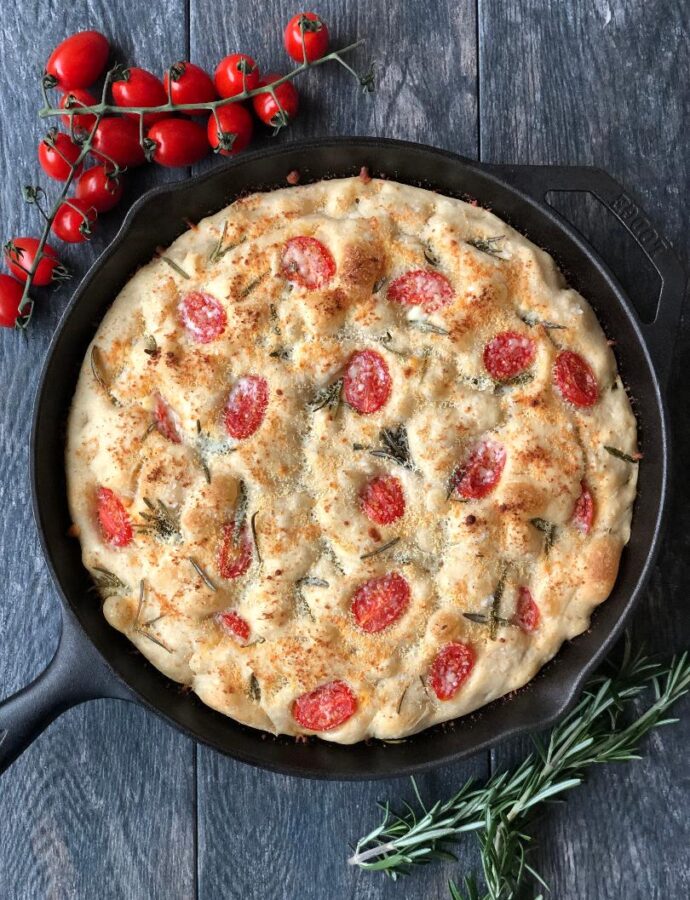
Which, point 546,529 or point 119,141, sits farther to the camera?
point 119,141

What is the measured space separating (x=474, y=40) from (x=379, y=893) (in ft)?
9.70

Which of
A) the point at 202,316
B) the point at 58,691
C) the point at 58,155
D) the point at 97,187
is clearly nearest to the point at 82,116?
the point at 58,155

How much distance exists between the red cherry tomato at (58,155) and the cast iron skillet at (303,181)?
0.43m

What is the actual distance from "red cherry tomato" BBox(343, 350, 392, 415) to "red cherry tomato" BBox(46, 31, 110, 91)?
4.41 feet

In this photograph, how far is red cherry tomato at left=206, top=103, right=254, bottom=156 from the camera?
2.77 metres

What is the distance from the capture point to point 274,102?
2789 mm

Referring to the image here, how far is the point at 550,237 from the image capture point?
2713 millimetres

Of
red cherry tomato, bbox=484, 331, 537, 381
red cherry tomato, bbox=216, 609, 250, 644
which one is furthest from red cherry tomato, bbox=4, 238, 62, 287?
red cherry tomato, bbox=484, 331, 537, 381

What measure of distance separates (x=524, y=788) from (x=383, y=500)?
1.08 m

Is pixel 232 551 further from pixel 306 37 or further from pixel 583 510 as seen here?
pixel 306 37

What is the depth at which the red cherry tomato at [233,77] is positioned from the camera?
275 cm

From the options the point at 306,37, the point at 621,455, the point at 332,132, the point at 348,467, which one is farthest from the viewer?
the point at 332,132

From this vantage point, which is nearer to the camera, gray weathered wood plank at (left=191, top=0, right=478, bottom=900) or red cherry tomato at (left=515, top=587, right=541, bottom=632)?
red cherry tomato at (left=515, top=587, right=541, bottom=632)

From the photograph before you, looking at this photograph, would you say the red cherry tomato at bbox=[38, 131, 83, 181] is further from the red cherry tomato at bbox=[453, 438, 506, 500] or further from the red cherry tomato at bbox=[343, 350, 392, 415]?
the red cherry tomato at bbox=[453, 438, 506, 500]
